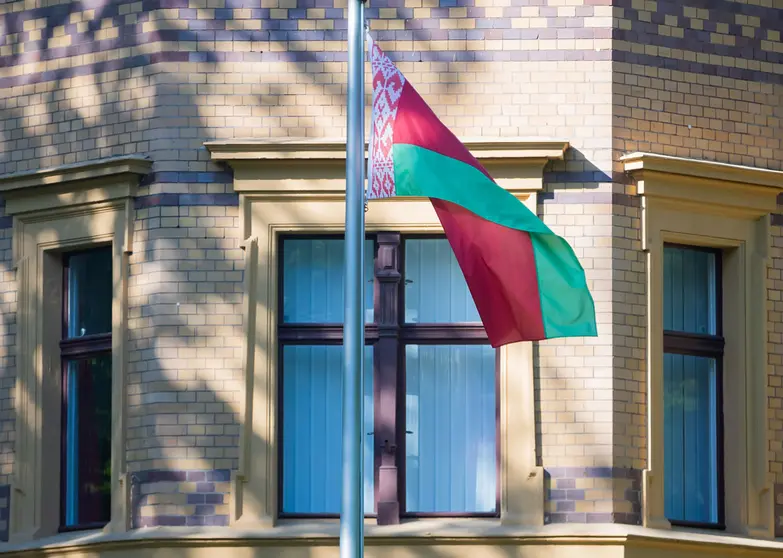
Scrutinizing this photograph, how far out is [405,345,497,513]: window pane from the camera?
42.6 ft

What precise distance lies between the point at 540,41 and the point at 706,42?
49.3 inches

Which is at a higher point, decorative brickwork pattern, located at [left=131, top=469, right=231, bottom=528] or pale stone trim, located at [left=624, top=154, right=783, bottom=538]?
pale stone trim, located at [left=624, top=154, right=783, bottom=538]

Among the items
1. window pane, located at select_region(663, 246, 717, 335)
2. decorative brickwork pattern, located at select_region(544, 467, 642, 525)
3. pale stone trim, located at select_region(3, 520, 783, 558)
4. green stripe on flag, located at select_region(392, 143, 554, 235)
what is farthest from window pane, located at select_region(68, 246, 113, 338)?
window pane, located at select_region(663, 246, 717, 335)

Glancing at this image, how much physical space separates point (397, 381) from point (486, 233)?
2420 mm

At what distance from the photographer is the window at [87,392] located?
13469 millimetres

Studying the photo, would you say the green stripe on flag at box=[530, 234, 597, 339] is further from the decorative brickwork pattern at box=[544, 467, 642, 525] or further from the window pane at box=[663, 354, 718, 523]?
the window pane at box=[663, 354, 718, 523]

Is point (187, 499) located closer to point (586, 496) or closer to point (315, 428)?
point (315, 428)

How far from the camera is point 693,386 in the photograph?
13523 mm

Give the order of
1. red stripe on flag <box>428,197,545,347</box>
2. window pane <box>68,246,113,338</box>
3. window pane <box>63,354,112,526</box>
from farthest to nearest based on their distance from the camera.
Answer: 1. window pane <box>68,246,113,338</box>
2. window pane <box>63,354,112,526</box>
3. red stripe on flag <box>428,197,545,347</box>

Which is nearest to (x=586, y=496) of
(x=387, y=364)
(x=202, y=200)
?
(x=387, y=364)

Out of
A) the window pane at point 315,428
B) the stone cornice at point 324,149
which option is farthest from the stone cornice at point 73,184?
the window pane at point 315,428

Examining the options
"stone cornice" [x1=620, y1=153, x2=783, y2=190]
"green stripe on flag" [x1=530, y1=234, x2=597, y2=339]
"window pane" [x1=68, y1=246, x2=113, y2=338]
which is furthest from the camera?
"window pane" [x1=68, y1=246, x2=113, y2=338]

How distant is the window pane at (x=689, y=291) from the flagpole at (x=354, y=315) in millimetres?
3663

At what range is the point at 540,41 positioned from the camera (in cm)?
1323
